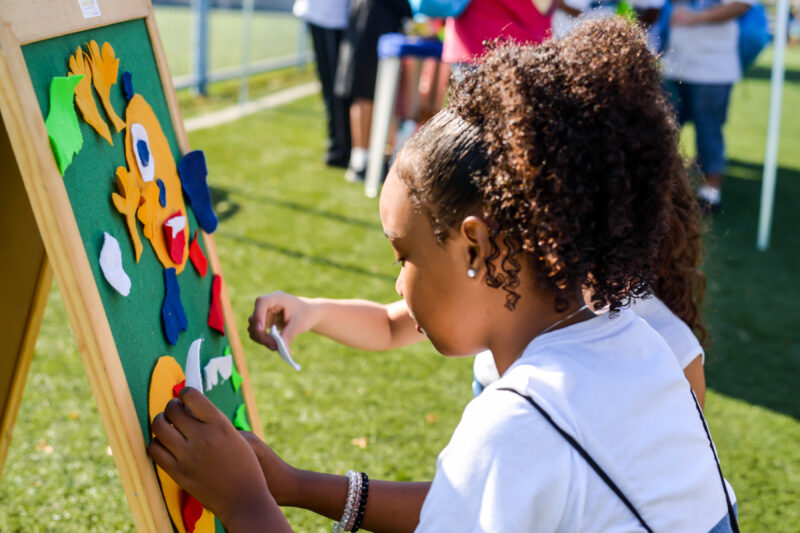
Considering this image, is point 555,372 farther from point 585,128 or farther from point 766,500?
point 766,500

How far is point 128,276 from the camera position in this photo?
1.26 m

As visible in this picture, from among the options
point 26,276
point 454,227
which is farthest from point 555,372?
point 26,276

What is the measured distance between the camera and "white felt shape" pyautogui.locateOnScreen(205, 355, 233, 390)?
1560 mm

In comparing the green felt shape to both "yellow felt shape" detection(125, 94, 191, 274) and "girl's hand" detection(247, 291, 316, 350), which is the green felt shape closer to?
"girl's hand" detection(247, 291, 316, 350)

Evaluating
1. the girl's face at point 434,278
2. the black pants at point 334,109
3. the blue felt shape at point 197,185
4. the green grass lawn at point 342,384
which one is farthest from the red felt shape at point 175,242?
the black pants at point 334,109

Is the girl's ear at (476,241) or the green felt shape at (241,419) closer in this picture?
the girl's ear at (476,241)

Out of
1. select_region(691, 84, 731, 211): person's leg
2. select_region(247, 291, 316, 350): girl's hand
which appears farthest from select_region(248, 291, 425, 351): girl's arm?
select_region(691, 84, 731, 211): person's leg

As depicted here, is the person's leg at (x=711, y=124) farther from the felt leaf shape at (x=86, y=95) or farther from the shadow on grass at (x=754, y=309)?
the felt leaf shape at (x=86, y=95)

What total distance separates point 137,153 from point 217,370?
458 mm

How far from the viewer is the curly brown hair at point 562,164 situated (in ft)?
3.61

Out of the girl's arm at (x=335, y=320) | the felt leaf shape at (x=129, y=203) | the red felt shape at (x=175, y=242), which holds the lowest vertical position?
the girl's arm at (x=335, y=320)

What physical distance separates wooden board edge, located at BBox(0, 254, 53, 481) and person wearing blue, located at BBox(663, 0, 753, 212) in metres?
4.96

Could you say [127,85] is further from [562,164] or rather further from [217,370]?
[562,164]

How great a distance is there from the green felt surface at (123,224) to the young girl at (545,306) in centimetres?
11
